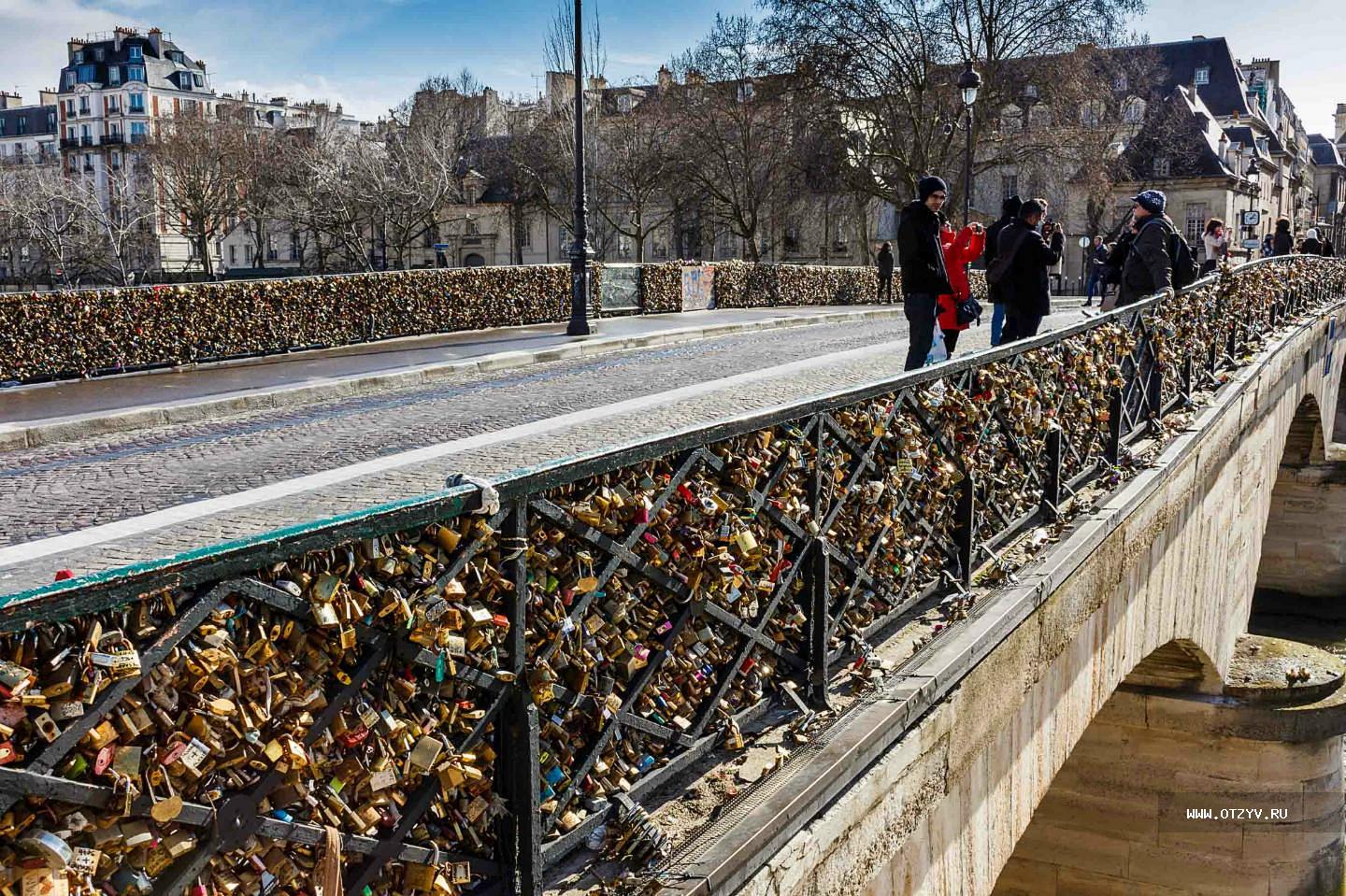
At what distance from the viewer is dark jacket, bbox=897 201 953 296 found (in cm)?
952

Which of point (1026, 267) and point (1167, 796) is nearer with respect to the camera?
point (1026, 267)

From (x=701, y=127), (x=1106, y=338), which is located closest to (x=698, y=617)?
(x=1106, y=338)

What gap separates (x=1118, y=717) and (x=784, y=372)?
530 centimetres

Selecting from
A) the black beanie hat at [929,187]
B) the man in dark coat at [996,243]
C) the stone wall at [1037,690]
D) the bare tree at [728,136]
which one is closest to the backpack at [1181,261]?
the stone wall at [1037,690]

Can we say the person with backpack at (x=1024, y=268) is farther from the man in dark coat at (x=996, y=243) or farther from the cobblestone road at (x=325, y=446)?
the cobblestone road at (x=325, y=446)

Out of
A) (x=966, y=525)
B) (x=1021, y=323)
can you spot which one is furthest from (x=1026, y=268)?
(x=966, y=525)

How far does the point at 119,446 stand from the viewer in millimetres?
10656

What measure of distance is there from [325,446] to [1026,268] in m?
5.95

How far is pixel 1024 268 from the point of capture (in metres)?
10.4

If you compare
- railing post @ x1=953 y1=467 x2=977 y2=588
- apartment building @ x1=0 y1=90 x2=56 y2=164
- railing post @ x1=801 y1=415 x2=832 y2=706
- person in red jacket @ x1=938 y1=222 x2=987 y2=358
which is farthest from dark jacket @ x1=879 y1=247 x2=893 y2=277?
apartment building @ x1=0 y1=90 x2=56 y2=164

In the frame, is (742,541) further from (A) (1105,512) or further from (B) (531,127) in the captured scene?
(B) (531,127)

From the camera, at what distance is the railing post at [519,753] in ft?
9.42

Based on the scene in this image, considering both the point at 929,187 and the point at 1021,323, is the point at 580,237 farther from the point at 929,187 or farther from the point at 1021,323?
the point at 929,187

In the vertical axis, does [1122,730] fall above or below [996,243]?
below
